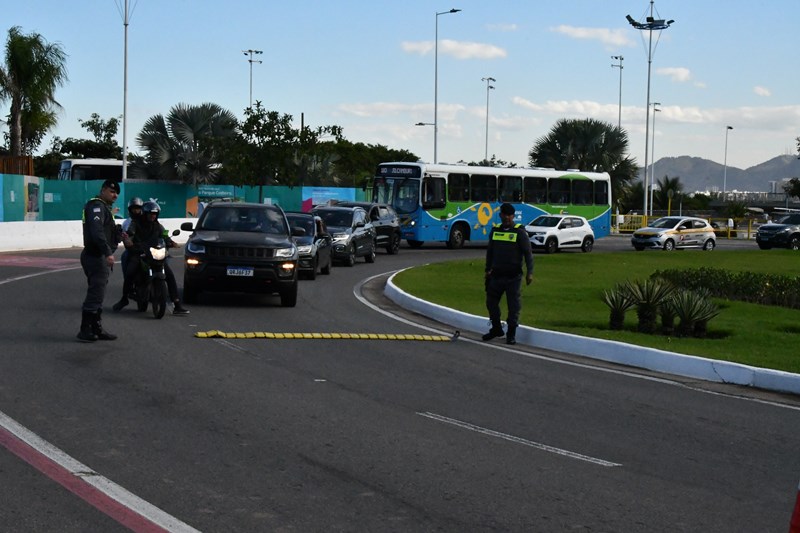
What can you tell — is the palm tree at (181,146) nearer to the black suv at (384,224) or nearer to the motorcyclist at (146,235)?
the black suv at (384,224)

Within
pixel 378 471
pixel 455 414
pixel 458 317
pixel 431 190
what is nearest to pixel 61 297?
pixel 458 317

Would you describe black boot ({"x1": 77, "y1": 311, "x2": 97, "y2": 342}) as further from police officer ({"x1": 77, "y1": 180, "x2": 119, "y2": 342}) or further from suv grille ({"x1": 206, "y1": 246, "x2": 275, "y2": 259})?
suv grille ({"x1": 206, "y1": 246, "x2": 275, "y2": 259})

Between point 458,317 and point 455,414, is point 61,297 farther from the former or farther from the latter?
point 455,414

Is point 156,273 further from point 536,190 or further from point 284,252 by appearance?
point 536,190

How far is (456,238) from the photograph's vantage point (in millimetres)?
43594

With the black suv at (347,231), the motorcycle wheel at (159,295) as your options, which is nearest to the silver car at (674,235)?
the black suv at (347,231)

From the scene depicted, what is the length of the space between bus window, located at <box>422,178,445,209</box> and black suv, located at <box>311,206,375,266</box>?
33.7 ft

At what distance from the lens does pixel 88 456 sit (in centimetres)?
736

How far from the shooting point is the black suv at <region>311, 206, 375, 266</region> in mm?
30250

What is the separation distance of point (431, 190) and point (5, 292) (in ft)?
81.5

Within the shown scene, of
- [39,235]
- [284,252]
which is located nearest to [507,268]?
[284,252]

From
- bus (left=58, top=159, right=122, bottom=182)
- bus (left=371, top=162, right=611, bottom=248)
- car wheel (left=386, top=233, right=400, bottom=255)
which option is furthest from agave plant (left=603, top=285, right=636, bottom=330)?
bus (left=58, top=159, right=122, bottom=182)

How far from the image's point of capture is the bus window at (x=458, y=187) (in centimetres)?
4312

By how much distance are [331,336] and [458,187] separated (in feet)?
95.3
